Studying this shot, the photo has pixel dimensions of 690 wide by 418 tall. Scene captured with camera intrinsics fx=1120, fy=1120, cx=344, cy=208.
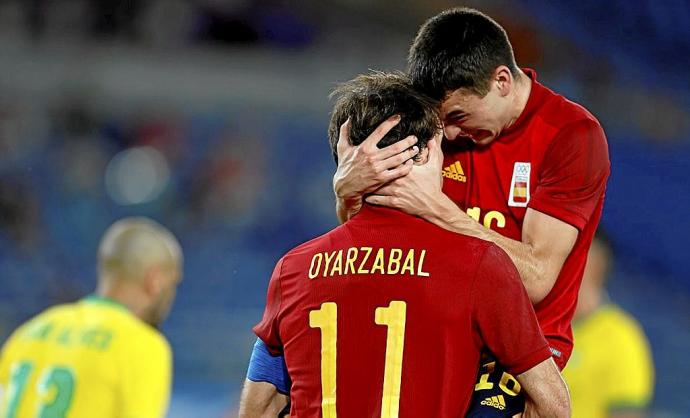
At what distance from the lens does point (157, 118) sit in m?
15.0

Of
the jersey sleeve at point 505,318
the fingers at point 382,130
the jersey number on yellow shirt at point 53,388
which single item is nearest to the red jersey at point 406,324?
the jersey sleeve at point 505,318

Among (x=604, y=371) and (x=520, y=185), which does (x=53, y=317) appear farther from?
(x=604, y=371)

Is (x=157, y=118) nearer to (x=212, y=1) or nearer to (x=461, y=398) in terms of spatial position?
(x=212, y=1)

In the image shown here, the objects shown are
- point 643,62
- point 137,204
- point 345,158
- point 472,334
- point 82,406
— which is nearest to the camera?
point 472,334

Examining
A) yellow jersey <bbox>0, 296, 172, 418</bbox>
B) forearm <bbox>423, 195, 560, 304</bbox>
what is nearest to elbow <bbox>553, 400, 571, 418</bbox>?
forearm <bbox>423, 195, 560, 304</bbox>

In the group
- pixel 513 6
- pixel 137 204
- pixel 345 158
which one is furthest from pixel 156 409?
pixel 513 6

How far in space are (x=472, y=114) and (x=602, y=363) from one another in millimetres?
4454

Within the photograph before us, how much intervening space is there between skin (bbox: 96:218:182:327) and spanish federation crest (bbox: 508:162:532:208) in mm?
3019

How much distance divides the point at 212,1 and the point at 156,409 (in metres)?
10.2

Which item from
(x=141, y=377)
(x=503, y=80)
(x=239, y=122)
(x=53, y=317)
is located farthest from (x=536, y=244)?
(x=239, y=122)

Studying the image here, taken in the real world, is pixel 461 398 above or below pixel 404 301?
below

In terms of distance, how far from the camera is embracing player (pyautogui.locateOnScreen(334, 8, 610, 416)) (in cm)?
337

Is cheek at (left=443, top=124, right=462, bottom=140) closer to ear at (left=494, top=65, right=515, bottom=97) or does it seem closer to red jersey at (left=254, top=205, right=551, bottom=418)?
ear at (left=494, top=65, right=515, bottom=97)

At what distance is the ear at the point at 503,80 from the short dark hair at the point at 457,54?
0.02 m
